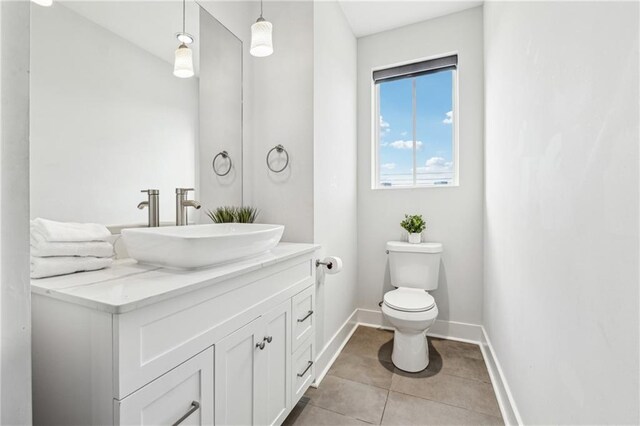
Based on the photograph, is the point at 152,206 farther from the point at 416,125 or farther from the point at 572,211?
the point at 416,125

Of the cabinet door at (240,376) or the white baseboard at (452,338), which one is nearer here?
the cabinet door at (240,376)

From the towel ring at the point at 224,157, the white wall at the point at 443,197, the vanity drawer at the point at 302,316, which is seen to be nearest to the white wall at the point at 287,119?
the towel ring at the point at 224,157

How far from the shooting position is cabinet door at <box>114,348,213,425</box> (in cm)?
69

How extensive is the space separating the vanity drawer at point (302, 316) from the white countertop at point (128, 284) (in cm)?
43

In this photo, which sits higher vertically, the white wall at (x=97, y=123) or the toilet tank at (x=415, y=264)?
the white wall at (x=97, y=123)

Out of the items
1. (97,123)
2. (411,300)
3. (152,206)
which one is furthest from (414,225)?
(97,123)

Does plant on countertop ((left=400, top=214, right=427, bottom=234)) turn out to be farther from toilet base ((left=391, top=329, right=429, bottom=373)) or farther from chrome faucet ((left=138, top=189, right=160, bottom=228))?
chrome faucet ((left=138, top=189, right=160, bottom=228))

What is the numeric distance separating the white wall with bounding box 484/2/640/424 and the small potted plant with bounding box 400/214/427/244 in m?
0.85

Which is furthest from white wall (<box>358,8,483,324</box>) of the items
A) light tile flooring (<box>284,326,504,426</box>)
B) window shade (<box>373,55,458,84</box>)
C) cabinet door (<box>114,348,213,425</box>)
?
cabinet door (<box>114,348,213,425</box>)

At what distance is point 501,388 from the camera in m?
1.59

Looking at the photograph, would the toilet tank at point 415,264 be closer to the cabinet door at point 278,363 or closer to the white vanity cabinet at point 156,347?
the cabinet door at point 278,363

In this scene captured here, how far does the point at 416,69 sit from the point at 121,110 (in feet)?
7.28

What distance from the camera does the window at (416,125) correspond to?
2416 millimetres

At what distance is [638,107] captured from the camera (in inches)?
21.8
